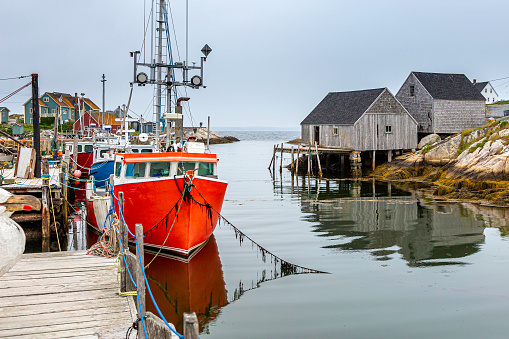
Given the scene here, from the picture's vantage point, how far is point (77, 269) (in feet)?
31.7

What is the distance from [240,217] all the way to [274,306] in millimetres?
11624

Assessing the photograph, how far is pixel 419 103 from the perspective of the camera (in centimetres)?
4625

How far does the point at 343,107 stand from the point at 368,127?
3532 mm

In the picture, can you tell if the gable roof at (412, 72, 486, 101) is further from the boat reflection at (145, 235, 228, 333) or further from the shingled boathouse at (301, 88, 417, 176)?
the boat reflection at (145, 235, 228, 333)

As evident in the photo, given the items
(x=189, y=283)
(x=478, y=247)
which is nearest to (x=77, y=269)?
(x=189, y=283)

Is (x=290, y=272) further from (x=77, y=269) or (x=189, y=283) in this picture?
(x=77, y=269)

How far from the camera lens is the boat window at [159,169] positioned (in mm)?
15734

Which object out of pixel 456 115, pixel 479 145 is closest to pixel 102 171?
pixel 479 145

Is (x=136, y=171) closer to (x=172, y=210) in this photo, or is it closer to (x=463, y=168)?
(x=172, y=210)

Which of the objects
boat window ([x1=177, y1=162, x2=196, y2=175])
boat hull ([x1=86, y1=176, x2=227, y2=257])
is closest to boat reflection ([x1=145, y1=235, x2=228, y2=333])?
boat hull ([x1=86, y1=176, x2=227, y2=257])

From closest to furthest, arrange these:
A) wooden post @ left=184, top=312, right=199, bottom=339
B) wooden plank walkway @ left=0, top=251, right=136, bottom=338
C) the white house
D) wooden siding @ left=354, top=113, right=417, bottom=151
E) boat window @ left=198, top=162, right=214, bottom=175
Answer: wooden post @ left=184, top=312, right=199, bottom=339, wooden plank walkway @ left=0, top=251, right=136, bottom=338, boat window @ left=198, top=162, right=214, bottom=175, wooden siding @ left=354, top=113, right=417, bottom=151, the white house

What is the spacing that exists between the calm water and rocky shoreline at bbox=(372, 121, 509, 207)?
3.53 m

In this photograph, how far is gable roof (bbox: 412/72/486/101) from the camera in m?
45.3

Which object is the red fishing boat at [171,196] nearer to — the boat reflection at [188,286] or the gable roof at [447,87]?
the boat reflection at [188,286]
